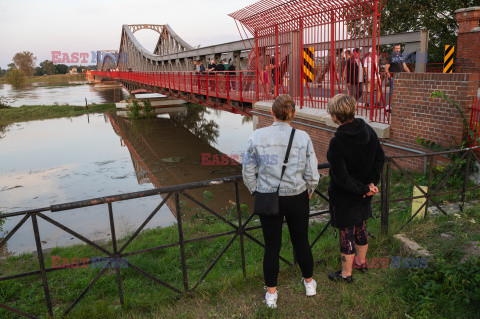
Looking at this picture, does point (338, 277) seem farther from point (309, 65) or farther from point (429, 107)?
point (309, 65)

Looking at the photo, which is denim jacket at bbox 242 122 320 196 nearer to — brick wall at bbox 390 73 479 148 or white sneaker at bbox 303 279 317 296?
white sneaker at bbox 303 279 317 296

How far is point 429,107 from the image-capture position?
5.92 meters

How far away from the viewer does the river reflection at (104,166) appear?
8.86m

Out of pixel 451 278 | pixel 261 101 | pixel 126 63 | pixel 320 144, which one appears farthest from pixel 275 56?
pixel 126 63

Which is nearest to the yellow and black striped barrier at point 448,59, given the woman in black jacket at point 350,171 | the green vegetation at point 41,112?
the woman in black jacket at point 350,171

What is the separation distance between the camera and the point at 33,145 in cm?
1939

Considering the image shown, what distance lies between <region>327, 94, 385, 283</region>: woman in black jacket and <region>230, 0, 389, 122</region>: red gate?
13.1 ft

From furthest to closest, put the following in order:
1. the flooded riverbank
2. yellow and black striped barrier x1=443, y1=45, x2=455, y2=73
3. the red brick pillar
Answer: the flooded riverbank, yellow and black striped barrier x1=443, y1=45, x2=455, y2=73, the red brick pillar

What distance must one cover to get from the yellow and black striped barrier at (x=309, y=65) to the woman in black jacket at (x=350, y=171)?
6.06 m

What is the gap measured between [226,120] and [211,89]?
12.4 metres

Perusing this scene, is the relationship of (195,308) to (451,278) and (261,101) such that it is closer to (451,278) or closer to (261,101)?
(451,278)

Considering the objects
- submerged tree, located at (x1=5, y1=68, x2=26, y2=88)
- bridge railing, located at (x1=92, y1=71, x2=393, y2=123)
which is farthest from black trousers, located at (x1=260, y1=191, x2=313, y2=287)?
submerged tree, located at (x1=5, y1=68, x2=26, y2=88)

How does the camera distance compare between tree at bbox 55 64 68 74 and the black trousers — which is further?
tree at bbox 55 64 68 74

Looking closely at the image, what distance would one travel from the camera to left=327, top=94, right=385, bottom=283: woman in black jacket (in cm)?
267
